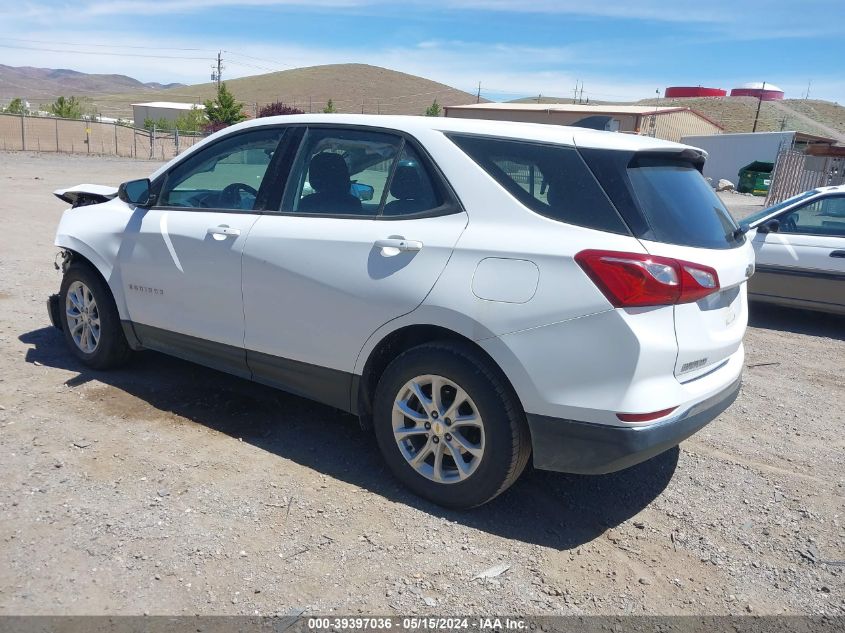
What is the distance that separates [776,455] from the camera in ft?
14.9

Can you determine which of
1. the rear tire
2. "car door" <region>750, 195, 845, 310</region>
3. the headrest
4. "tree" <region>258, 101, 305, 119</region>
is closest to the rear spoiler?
the rear tire

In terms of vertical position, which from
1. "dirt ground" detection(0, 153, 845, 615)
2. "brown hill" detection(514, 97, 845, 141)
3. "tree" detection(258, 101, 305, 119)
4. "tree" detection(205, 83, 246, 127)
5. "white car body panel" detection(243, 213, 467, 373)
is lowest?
"dirt ground" detection(0, 153, 845, 615)

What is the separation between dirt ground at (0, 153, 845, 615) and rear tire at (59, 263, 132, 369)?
15cm

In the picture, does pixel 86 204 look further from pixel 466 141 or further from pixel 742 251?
pixel 742 251

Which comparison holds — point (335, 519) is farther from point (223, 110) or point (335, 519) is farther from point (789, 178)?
point (223, 110)

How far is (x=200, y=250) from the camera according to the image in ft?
14.3

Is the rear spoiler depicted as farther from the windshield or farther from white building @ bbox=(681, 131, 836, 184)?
white building @ bbox=(681, 131, 836, 184)

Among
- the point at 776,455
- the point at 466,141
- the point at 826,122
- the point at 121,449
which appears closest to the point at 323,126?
the point at 466,141

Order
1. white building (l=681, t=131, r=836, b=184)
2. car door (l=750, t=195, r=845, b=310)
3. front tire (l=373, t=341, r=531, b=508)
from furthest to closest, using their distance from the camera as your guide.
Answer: white building (l=681, t=131, r=836, b=184) < car door (l=750, t=195, r=845, b=310) < front tire (l=373, t=341, r=531, b=508)

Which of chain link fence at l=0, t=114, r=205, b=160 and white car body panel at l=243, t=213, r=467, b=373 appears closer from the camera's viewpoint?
white car body panel at l=243, t=213, r=467, b=373

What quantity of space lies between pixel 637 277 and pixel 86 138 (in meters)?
49.7

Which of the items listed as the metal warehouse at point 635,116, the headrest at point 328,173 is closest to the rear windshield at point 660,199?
the headrest at point 328,173

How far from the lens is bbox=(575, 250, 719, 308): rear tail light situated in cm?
303

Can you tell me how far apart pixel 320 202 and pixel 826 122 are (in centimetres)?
12379
